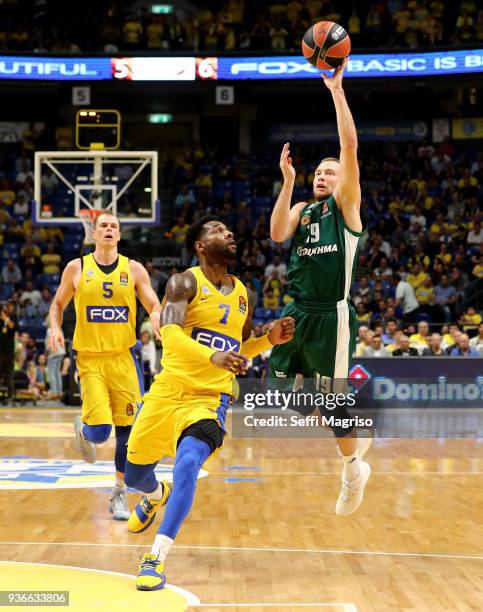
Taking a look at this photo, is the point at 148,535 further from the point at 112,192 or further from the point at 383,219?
the point at 383,219

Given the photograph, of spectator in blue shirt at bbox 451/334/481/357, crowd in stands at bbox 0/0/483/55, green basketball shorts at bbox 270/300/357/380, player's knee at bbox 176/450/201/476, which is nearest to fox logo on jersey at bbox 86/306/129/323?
green basketball shorts at bbox 270/300/357/380

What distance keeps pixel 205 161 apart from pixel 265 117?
3.17 meters

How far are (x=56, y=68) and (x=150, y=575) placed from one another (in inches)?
799

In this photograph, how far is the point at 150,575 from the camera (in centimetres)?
527

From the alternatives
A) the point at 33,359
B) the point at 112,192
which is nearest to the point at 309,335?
the point at 112,192

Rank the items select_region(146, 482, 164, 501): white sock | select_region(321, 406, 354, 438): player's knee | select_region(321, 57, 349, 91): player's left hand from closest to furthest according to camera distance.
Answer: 1. select_region(321, 57, 349, 91): player's left hand
2. select_region(321, 406, 354, 438): player's knee
3. select_region(146, 482, 164, 501): white sock

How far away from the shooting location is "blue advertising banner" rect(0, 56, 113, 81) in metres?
23.8

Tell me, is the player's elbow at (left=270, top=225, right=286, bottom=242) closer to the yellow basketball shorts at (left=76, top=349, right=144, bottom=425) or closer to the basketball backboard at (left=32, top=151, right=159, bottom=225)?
the yellow basketball shorts at (left=76, top=349, right=144, bottom=425)

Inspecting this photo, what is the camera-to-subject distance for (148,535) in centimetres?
716

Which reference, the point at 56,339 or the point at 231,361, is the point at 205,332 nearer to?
the point at 231,361

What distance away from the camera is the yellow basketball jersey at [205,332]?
5.67 m

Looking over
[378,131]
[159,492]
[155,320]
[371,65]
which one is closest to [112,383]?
[155,320]

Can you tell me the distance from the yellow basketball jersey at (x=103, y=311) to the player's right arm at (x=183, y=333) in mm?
2028

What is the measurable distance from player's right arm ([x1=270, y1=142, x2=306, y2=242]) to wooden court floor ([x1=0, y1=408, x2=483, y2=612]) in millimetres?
1994
